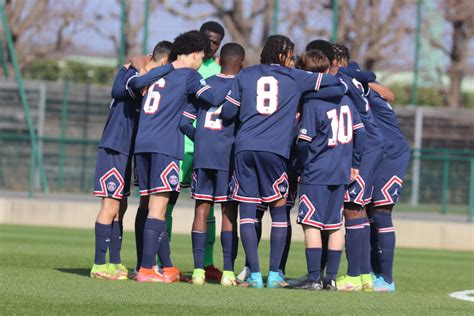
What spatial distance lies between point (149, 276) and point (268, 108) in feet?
5.16

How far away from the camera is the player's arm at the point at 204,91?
8.90 meters

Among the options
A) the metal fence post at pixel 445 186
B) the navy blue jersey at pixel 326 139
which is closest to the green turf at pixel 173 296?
the navy blue jersey at pixel 326 139

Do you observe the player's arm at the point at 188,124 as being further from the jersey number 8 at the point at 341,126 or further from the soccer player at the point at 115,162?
the jersey number 8 at the point at 341,126

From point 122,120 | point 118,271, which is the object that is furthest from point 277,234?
point 122,120

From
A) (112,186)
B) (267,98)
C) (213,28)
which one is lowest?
(112,186)

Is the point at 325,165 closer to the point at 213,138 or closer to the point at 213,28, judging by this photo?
the point at 213,138

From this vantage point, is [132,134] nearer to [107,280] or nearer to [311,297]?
[107,280]

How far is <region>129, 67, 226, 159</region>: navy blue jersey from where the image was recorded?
8891mm

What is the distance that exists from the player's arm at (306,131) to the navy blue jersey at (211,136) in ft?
1.83

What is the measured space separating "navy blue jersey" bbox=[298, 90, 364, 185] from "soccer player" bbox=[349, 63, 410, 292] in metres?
0.58

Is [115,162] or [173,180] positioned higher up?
[115,162]

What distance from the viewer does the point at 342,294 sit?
8.64 metres

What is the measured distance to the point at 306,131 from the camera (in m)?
Answer: 8.87

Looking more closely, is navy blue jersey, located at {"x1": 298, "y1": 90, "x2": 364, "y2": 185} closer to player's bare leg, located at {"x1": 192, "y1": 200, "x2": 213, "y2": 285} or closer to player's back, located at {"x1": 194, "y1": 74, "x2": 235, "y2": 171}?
player's back, located at {"x1": 194, "y1": 74, "x2": 235, "y2": 171}
